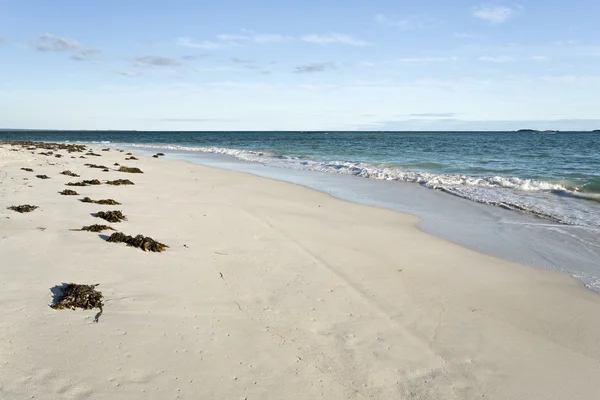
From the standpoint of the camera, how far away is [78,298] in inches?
170

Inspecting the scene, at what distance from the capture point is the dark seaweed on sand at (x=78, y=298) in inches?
167

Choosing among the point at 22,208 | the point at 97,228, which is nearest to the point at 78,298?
the point at 97,228

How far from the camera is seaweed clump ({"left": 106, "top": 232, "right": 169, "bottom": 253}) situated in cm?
614

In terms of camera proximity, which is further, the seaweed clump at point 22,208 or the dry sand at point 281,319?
the seaweed clump at point 22,208

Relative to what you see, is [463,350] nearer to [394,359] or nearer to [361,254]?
[394,359]

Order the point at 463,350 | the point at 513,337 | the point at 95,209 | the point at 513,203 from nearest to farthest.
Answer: the point at 463,350
the point at 513,337
the point at 95,209
the point at 513,203

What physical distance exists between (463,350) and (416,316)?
73 centimetres

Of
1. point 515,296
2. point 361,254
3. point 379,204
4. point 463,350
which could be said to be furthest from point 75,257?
point 379,204

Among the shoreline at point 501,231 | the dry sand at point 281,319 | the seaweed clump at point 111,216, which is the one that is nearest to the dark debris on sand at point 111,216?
the seaweed clump at point 111,216

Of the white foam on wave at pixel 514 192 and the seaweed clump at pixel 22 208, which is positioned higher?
the seaweed clump at pixel 22 208

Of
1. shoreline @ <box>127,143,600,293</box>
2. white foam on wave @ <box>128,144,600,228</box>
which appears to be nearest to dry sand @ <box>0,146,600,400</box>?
shoreline @ <box>127,143,600,293</box>

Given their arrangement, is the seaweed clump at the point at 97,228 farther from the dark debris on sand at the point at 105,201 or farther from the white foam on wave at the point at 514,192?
the white foam on wave at the point at 514,192

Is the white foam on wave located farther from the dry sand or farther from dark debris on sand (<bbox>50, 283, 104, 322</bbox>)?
dark debris on sand (<bbox>50, 283, 104, 322</bbox>)

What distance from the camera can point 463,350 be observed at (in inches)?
158
